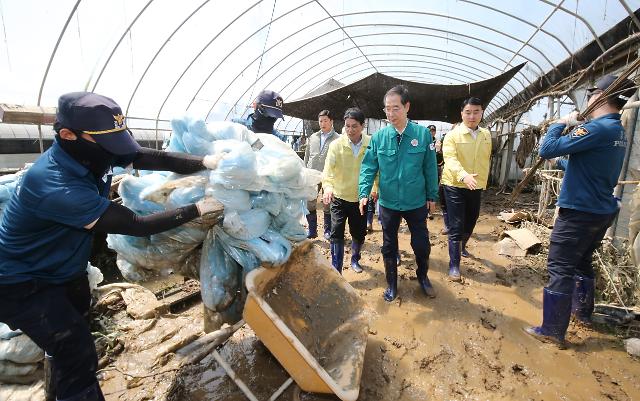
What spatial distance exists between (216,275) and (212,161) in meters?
0.61

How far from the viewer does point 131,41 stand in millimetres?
7293

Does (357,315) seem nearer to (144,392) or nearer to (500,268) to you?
(144,392)

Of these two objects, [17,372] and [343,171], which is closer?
[17,372]

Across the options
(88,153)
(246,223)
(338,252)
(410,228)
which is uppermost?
(88,153)

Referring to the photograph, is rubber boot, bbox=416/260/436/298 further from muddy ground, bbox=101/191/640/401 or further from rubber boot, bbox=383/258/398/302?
rubber boot, bbox=383/258/398/302

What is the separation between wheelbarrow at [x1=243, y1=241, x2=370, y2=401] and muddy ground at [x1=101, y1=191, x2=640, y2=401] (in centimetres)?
34

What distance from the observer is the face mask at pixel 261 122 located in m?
3.22

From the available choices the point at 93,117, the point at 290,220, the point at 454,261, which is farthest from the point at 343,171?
the point at 93,117

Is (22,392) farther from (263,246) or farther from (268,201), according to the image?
(268,201)

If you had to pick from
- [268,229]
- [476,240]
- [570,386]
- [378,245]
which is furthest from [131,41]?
[570,386]

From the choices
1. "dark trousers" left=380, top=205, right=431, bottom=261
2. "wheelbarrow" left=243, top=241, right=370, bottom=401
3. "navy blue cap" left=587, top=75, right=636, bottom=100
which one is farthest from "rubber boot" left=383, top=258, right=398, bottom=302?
"navy blue cap" left=587, top=75, right=636, bottom=100

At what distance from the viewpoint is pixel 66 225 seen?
4.49 ft

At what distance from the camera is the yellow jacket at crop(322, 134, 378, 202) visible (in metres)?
3.56

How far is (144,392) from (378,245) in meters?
3.53
